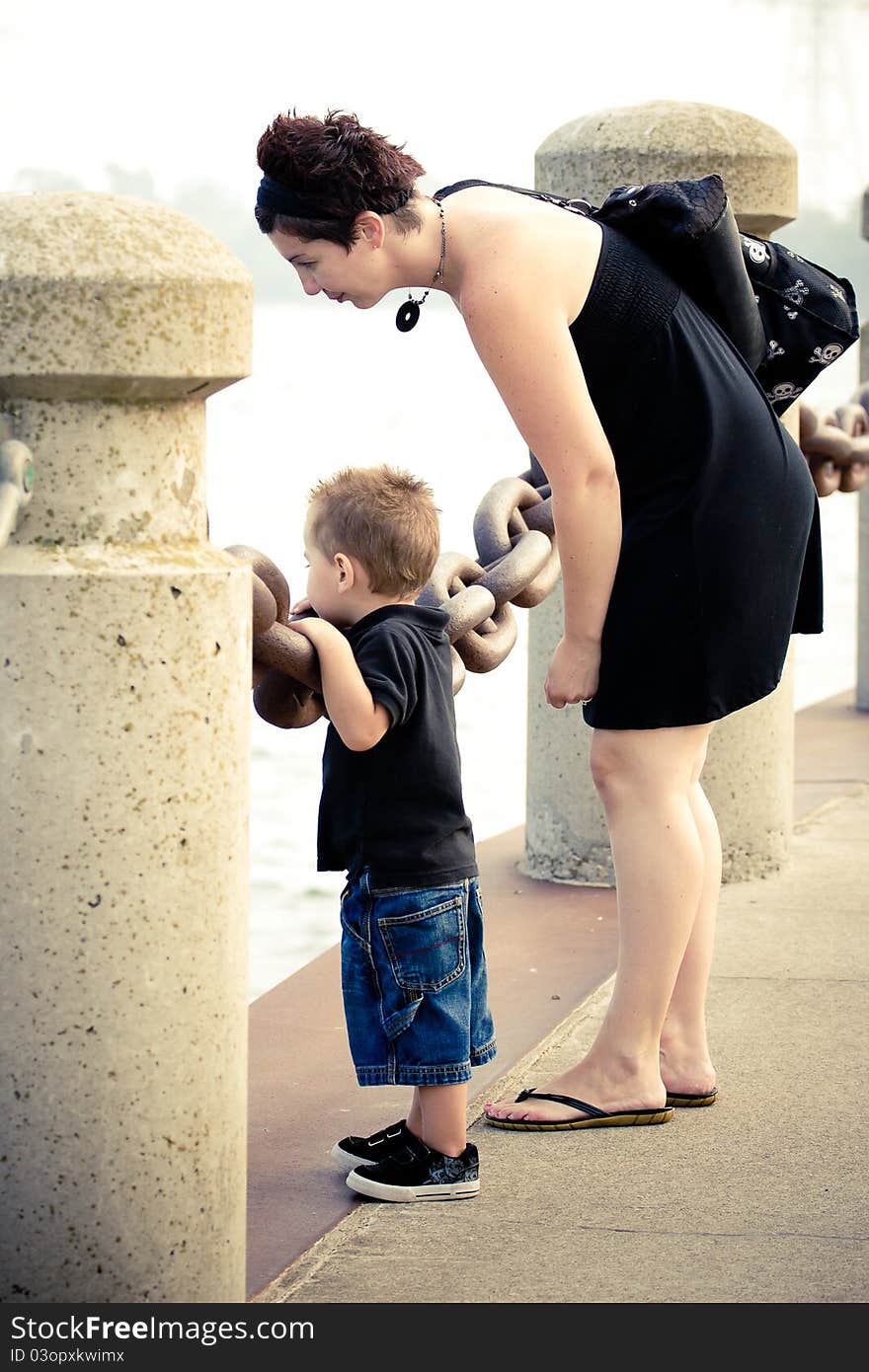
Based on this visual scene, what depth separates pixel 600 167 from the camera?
4.29 metres

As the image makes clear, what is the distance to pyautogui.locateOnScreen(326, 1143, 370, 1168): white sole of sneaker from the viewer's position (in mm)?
2795

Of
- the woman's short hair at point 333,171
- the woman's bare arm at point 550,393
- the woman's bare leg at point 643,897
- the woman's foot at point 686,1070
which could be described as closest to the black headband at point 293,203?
the woman's short hair at point 333,171

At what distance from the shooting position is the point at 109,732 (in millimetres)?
1970

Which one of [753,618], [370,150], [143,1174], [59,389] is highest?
[370,150]

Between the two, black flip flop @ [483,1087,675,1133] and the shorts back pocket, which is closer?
the shorts back pocket

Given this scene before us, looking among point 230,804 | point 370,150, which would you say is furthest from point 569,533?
point 230,804

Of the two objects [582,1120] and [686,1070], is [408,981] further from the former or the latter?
[686,1070]

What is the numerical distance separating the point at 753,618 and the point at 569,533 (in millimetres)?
328

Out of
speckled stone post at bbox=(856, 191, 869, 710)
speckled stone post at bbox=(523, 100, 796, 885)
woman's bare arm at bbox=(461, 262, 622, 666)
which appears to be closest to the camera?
woman's bare arm at bbox=(461, 262, 622, 666)

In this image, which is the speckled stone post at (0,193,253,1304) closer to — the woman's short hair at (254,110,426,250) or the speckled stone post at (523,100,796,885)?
the woman's short hair at (254,110,426,250)

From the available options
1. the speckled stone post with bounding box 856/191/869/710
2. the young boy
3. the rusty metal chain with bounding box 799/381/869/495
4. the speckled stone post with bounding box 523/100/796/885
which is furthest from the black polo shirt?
the speckled stone post with bounding box 856/191/869/710

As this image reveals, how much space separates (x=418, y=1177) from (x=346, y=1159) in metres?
0.16

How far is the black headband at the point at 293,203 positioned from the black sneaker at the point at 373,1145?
4.38 feet

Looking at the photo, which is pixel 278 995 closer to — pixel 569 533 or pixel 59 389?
pixel 569 533
